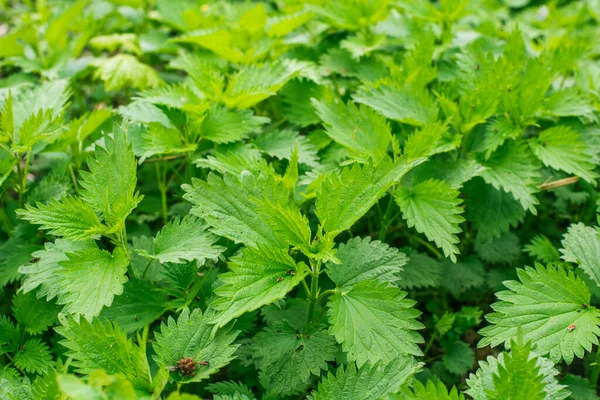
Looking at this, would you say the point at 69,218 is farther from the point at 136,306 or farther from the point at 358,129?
the point at 358,129

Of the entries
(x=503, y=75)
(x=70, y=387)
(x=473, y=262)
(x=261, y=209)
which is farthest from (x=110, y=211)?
(x=503, y=75)

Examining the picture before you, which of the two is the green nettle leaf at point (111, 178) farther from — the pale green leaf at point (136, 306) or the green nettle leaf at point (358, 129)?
the green nettle leaf at point (358, 129)

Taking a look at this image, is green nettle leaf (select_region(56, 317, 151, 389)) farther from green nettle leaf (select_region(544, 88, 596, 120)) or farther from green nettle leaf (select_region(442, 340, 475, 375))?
green nettle leaf (select_region(544, 88, 596, 120))

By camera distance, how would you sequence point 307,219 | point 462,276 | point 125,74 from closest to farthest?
point 307,219 < point 462,276 < point 125,74

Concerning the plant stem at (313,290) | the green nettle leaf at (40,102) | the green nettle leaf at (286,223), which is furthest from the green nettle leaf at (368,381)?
the green nettle leaf at (40,102)

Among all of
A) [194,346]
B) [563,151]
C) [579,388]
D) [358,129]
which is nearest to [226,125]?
[358,129]
